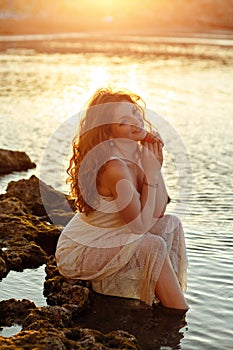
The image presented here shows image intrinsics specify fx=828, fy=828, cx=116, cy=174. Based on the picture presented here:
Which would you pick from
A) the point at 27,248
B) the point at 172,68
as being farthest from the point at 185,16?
the point at 27,248

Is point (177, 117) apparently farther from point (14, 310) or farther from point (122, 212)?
point (14, 310)

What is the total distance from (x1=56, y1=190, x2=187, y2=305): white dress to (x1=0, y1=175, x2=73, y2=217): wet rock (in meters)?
2.43

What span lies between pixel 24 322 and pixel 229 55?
27151 millimetres

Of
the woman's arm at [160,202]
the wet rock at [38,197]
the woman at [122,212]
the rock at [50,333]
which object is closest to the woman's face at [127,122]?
the woman at [122,212]

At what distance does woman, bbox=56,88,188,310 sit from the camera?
517 centimetres

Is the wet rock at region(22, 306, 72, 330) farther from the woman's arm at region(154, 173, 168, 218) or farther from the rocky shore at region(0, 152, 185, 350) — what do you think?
the woman's arm at region(154, 173, 168, 218)

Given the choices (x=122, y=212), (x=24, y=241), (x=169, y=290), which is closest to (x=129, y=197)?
(x=122, y=212)

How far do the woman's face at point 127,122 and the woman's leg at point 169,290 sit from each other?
2.65 ft

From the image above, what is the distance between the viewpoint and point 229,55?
3094 cm

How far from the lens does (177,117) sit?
15344 millimetres

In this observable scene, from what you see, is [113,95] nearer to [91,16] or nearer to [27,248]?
[27,248]

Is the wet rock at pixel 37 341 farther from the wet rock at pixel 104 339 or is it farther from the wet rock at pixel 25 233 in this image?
the wet rock at pixel 25 233

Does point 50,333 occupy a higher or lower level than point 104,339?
higher

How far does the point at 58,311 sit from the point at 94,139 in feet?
3.70
